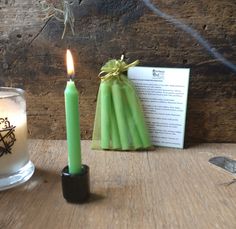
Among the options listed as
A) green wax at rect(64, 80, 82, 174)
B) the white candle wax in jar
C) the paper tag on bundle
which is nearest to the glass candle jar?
the white candle wax in jar

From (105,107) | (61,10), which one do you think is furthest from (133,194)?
(61,10)

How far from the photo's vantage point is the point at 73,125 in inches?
18.0

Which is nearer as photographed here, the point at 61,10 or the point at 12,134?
the point at 12,134

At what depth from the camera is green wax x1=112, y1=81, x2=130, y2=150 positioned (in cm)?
63

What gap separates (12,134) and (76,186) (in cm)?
13

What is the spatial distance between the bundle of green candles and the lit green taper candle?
0.18m

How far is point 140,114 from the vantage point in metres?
0.64

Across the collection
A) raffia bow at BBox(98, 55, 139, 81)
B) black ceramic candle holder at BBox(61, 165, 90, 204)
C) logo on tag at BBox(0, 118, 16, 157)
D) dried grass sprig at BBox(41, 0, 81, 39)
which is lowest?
black ceramic candle holder at BBox(61, 165, 90, 204)

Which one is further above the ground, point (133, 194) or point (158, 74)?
point (158, 74)

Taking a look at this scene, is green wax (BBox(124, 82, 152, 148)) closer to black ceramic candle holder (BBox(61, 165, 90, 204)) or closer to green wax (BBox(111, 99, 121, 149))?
green wax (BBox(111, 99, 121, 149))

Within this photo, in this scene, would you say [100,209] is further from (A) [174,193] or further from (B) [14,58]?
(B) [14,58]

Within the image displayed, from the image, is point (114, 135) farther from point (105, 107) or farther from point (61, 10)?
point (61, 10)

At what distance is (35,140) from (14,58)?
16 centimetres

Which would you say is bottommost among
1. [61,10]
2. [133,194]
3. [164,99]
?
[133,194]
